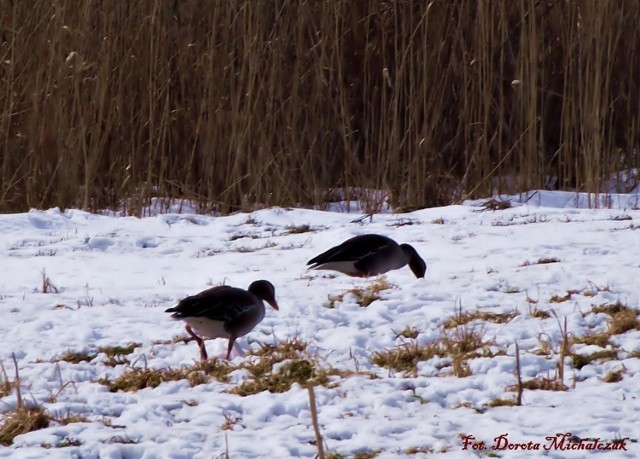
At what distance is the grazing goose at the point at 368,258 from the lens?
228 inches

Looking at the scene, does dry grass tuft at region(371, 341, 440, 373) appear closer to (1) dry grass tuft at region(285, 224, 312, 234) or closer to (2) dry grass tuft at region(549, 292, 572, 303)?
(2) dry grass tuft at region(549, 292, 572, 303)

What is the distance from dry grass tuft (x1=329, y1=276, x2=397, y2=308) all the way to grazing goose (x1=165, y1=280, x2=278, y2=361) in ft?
2.12

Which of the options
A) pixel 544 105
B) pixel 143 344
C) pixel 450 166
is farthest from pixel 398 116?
pixel 143 344

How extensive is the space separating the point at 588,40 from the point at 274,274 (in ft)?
11.9

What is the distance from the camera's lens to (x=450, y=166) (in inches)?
349

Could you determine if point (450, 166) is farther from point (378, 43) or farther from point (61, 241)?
point (61, 241)

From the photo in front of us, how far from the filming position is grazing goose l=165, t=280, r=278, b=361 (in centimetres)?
443

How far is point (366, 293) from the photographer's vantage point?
17.4 feet

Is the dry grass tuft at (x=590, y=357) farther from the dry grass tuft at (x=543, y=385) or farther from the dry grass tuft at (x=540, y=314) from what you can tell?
the dry grass tuft at (x=540, y=314)

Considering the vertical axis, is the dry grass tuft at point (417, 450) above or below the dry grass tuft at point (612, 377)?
below

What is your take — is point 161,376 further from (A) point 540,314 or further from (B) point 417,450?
(A) point 540,314

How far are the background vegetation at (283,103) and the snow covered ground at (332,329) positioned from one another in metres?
0.67

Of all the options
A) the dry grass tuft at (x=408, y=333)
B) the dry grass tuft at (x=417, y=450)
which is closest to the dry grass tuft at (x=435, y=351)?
the dry grass tuft at (x=408, y=333)

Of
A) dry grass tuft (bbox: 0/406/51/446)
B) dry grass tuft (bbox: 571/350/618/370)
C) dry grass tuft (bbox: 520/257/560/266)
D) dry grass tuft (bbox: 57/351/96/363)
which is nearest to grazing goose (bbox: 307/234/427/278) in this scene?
dry grass tuft (bbox: 520/257/560/266)
